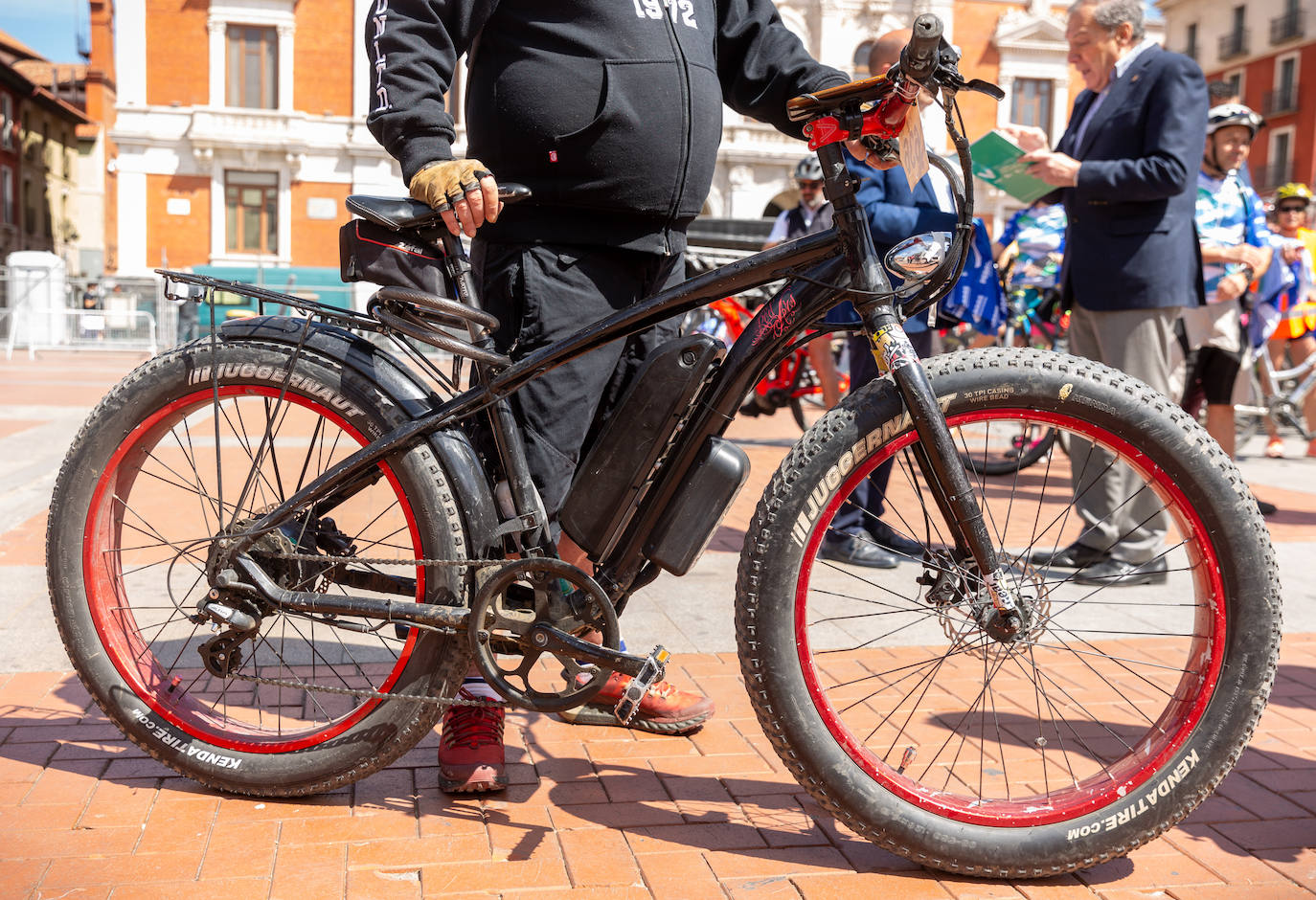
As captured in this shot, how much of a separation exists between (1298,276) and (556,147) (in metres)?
7.19

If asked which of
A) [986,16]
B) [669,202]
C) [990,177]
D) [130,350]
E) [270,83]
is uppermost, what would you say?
[986,16]

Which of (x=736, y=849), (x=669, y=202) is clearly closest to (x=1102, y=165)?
(x=669, y=202)

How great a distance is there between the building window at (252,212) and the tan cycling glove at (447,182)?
36.8m

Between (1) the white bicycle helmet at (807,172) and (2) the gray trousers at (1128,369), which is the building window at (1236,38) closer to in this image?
(1) the white bicycle helmet at (807,172)

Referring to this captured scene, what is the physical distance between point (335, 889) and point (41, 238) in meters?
63.0

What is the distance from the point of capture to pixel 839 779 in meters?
2.13

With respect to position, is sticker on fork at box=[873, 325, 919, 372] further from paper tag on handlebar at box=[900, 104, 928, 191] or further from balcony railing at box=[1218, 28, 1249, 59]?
balcony railing at box=[1218, 28, 1249, 59]

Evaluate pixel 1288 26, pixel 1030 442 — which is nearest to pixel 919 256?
pixel 1030 442

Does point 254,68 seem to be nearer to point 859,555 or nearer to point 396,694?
point 859,555

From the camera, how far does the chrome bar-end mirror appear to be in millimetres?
2170

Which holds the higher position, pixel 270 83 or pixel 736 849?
pixel 270 83

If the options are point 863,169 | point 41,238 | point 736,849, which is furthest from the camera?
point 41,238

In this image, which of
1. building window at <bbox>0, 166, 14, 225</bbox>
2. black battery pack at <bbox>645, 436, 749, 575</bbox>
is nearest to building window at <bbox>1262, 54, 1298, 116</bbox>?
black battery pack at <bbox>645, 436, 749, 575</bbox>

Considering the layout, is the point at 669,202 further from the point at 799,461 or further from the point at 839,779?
the point at 839,779
